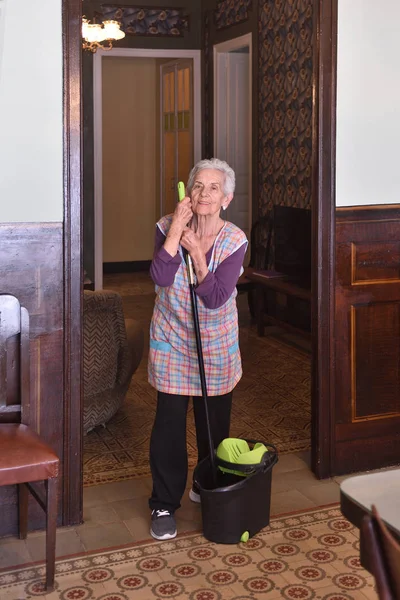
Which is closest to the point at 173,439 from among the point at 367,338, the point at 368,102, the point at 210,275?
the point at 210,275

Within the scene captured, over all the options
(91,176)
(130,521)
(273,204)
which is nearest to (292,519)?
(130,521)

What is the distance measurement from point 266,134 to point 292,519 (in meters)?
5.20

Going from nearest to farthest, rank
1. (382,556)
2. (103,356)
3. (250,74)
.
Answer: (382,556), (103,356), (250,74)

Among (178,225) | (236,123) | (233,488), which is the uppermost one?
(236,123)

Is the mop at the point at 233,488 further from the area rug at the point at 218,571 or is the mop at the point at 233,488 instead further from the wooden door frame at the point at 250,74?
the wooden door frame at the point at 250,74

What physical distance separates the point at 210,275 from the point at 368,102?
143 cm

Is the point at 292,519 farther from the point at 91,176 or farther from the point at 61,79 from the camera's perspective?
the point at 91,176

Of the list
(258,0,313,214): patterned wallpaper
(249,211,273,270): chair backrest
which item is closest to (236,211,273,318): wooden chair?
(249,211,273,270): chair backrest

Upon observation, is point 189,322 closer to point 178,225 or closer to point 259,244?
point 178,225

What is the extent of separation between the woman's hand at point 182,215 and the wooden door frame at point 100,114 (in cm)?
623

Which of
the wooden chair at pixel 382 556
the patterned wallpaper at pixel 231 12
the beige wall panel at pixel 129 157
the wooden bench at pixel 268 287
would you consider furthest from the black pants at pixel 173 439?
the beige wall panel at pixel 129 157

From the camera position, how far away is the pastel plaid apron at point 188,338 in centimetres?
352

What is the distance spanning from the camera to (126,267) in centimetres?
1188

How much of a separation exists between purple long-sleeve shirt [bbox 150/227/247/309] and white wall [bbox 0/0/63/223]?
1.70 ft
